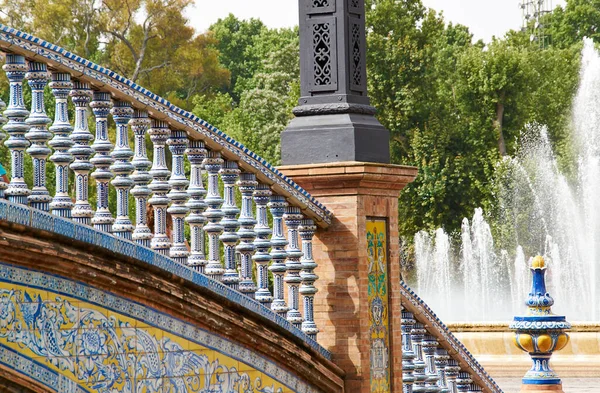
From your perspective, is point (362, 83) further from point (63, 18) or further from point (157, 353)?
point (63, 18)

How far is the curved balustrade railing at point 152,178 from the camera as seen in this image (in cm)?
638

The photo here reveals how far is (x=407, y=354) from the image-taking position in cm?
937

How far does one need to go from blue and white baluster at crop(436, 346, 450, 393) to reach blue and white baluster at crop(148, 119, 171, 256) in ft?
11.1

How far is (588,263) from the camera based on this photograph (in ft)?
134

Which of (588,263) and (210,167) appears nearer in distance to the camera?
(210,167)

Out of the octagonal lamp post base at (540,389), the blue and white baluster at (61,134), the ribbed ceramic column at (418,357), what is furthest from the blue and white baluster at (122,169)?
the octagonal lamp post base at (540,389)

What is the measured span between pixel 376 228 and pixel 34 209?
303 cm

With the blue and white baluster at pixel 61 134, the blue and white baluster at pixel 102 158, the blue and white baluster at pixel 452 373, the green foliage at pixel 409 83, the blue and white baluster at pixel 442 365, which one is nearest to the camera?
the blue and white baluster at pixel 61 134

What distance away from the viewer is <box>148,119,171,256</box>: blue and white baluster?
23.2 feet

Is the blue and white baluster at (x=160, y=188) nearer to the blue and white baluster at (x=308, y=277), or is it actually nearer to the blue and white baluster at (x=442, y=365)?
the blue and white baluster at (x=308, y=277)

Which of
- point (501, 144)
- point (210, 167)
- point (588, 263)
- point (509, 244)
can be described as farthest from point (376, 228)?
point (501, 144)

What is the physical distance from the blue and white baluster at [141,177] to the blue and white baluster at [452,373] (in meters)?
3.71

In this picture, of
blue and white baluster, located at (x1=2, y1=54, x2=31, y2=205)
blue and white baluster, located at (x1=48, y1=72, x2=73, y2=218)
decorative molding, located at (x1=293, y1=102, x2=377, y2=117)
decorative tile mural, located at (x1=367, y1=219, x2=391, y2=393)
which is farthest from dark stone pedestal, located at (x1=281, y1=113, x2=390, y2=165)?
blue and white baluster, located at (x1=2, y1=54, x2=31, y2=205)

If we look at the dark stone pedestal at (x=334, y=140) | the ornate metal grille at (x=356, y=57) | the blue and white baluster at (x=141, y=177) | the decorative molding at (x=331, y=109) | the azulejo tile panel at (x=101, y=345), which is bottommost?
the azulejo tile panel at (x=101, y=345)
